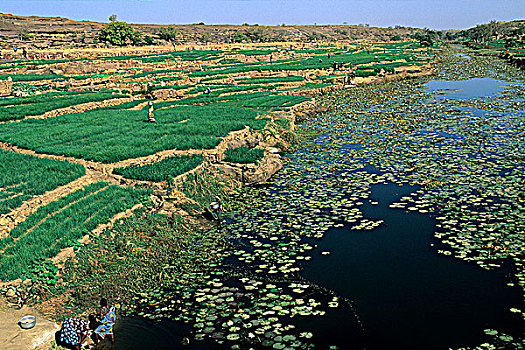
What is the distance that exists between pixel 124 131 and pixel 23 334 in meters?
12.9

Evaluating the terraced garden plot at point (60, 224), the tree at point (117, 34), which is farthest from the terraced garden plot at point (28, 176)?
the tree at point (117, 34)

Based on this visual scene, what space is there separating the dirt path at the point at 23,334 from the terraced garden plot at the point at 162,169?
19.3ft

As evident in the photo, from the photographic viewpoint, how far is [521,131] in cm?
1966

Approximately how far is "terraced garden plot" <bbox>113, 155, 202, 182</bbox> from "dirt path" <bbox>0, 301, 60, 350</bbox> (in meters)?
5.88

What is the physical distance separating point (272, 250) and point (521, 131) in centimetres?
1632

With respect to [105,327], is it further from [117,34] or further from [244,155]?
[117,34]

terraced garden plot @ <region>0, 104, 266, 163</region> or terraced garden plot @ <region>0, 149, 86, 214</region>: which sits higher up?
terraced garden plot @ <region>0, 104, 266, 163</region>

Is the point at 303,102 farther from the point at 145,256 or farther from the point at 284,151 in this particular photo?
the point at 145,256

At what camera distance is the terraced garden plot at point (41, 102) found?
23475 mm

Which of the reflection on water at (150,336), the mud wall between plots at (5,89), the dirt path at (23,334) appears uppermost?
the mud wall between plots at (5,89)

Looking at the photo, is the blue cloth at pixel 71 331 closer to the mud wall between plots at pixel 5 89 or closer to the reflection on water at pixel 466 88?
the mud wall between plots at pixel 5 89

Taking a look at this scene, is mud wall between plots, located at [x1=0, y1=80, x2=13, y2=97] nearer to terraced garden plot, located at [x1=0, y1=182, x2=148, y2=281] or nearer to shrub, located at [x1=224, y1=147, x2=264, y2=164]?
shrub, located at [x1=224, y1=147, x2=264, y2=164]

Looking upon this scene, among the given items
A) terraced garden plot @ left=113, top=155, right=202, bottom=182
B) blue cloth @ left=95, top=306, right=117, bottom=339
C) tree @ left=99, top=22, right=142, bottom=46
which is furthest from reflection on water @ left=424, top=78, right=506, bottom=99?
tree @ left=99, top=22, right=142, bottom=46

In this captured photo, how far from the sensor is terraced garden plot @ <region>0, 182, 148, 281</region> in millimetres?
8531
